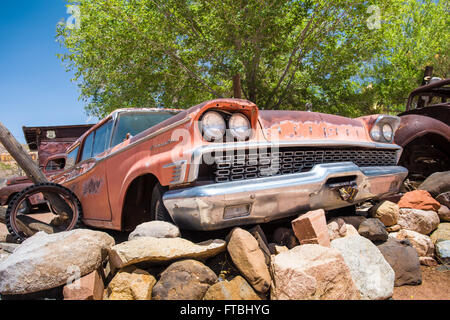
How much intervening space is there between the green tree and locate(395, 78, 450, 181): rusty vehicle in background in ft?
14.4

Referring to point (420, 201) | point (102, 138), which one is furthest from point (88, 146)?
point (420, 201)

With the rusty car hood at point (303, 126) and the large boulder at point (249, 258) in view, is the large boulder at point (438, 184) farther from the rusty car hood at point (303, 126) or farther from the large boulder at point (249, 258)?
the large boulder at point (249, 258)

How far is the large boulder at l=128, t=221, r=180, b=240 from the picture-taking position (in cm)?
209

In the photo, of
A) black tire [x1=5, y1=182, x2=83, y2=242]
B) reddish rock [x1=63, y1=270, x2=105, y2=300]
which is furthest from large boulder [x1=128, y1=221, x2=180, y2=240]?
black tire [x1=5, y1=182, x2=83, y2=242]

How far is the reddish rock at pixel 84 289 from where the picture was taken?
172 cm

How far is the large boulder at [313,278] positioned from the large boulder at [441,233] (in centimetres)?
155

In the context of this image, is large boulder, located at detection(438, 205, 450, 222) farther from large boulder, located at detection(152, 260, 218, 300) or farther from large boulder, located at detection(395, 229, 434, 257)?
large boulder, located at detection(152, 260, 218, 300)

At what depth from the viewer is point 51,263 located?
1.82 meters

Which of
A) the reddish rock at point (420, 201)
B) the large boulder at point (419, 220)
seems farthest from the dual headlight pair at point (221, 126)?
the reddish rock at point (420, 201)

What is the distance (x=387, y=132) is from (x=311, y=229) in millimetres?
1597

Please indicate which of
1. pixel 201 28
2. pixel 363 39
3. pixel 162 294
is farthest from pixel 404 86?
pixel 162 294

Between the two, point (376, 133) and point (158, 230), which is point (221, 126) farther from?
point (376, 133)

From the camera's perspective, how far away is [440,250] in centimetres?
252

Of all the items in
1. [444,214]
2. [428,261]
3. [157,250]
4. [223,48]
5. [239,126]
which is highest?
[223,48]
